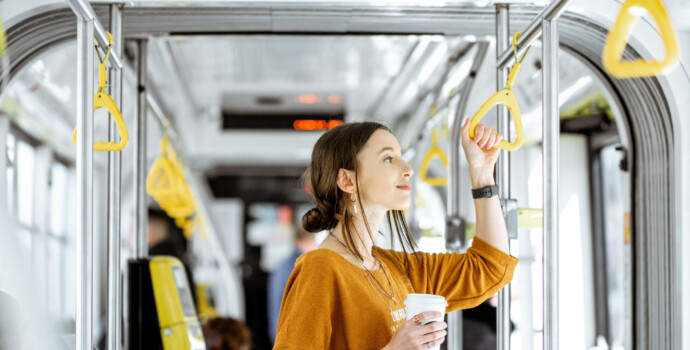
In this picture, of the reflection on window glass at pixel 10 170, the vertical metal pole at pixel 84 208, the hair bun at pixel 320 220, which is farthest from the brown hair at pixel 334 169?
the reflection on window glass at pixel 10 170

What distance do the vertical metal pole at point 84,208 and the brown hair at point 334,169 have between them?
1.95 ft

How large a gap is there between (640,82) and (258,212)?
8.02 meters

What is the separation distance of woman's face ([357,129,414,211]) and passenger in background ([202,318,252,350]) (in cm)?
301

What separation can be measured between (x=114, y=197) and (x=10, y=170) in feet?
7.61

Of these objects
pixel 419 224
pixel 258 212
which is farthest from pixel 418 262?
pixel 258 212

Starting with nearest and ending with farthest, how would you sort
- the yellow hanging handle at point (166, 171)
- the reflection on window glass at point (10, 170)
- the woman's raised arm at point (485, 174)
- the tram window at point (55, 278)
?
the woman's raised arm at point (485, 174), the yellow hanging handle at point (166, 171), the reflection on window glass at point (10, 170), the tram window at point (55, 278)

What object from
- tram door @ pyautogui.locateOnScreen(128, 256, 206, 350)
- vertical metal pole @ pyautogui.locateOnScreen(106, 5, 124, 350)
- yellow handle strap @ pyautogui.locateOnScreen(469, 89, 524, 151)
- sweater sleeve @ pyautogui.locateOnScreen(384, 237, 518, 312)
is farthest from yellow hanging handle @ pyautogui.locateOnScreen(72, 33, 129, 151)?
tram door @ pyautogui.locateOnScreen(128, 256, 206, 350)

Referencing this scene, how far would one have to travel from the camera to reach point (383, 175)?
1968mm

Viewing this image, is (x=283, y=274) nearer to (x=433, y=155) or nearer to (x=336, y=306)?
(x=433, y=155)

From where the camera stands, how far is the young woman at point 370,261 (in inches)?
69.9

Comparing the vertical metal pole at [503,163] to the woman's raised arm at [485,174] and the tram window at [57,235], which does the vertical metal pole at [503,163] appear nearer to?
the woman's raised arm at [485,174]

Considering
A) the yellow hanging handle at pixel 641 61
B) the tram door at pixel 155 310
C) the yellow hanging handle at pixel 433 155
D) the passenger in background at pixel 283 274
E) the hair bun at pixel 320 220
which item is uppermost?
the yellow hanging handle at pixel 641 61

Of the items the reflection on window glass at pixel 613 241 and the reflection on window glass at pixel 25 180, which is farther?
the reflection on window glass at pixel 613 241

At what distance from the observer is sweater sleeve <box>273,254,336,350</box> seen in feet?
5.73
